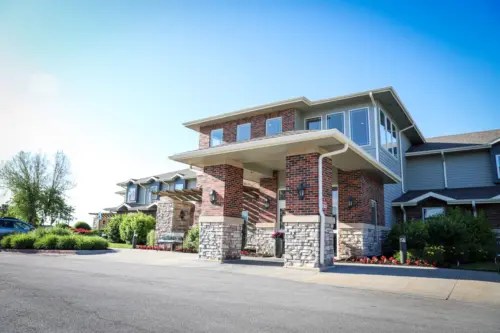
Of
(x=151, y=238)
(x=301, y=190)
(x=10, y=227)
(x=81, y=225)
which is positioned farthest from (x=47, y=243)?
(x=81, y=225)

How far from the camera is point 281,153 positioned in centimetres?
1136

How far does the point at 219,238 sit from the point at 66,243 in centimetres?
888

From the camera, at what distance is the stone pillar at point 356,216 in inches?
525

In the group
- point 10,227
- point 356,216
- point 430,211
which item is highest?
point 430,211

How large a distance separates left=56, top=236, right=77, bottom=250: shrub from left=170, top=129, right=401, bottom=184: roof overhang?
788 centimetres

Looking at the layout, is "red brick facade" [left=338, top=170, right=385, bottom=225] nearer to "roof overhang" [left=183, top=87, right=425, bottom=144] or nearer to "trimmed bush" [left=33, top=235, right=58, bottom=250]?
"roof overhang" [left=183, top=87, right=425, bottom=144]

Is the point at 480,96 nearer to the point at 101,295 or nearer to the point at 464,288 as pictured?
the point at 464,288

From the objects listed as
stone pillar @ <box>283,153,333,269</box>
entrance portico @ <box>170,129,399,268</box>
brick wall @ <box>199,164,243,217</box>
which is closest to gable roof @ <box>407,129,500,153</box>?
entrance portico @ <box>170,129,399,268</box>

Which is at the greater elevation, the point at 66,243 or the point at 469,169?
the point at 469,169

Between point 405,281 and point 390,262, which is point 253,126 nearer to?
point 390,262

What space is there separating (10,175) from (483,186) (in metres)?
39.2

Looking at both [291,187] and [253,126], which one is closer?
[291,187]

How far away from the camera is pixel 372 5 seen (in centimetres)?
1079

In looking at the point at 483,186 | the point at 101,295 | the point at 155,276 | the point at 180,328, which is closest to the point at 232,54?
the point at 155,276
